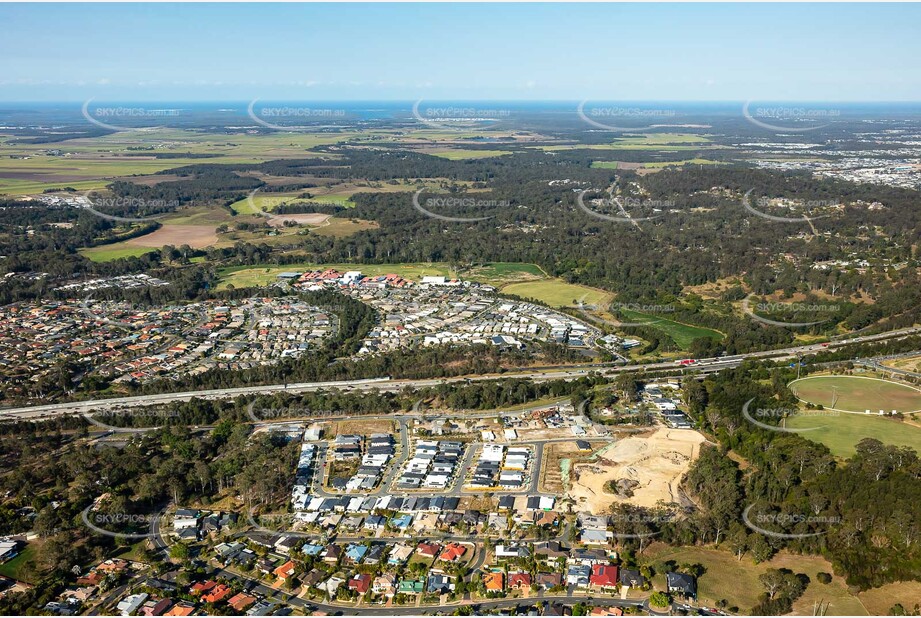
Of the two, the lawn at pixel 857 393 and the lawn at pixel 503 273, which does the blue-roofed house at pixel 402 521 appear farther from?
the lawn at pixel 503 273

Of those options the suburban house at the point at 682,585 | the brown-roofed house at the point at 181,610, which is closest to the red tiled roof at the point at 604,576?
the suburban house at the point at 682,585

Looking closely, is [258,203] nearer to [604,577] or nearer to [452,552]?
[452,552]

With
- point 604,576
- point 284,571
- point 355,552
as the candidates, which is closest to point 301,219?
point 355,552

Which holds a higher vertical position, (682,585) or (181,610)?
(682,585)

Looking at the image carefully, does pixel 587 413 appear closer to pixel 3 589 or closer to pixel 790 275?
pixel 3 589

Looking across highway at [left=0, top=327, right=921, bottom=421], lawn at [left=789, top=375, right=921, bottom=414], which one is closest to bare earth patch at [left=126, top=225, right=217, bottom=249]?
highway at [left=0, top=327, right=921, bottom=421]

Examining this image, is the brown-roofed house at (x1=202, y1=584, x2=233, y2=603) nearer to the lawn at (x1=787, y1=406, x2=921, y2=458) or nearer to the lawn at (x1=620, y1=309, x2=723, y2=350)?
the lawn at (x1=787, y1=406, x2=921, y2=458)
